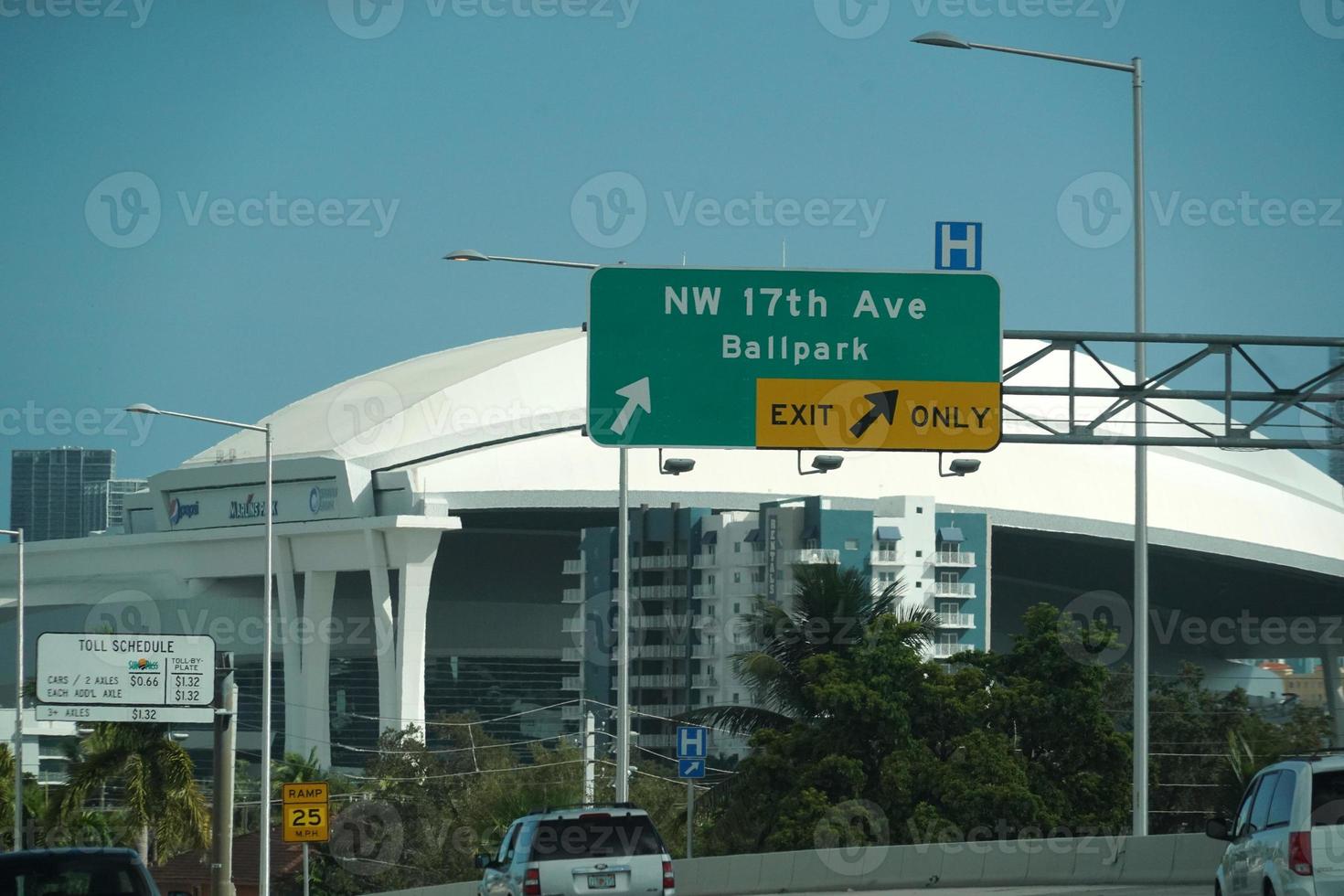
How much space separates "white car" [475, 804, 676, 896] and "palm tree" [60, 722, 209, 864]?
73.5 feet

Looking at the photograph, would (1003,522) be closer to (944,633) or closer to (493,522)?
(944,633)

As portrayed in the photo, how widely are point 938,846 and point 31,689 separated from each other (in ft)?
121

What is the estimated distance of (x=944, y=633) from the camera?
373ft

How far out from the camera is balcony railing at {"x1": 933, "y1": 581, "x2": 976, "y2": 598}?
11081 centimetres

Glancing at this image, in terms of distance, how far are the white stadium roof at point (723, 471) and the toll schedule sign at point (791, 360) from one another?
80.3m

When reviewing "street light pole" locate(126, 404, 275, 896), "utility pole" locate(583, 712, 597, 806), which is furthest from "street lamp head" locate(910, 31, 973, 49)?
"utility pole" locate(583, 712, 597, 806)

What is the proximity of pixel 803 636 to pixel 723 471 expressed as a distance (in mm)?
56017

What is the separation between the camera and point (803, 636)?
55.0 meters

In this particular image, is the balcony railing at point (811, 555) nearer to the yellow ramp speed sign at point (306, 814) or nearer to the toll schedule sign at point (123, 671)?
the yellow ramp speed sign at point (306, 814)

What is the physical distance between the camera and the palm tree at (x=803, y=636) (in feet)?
170
